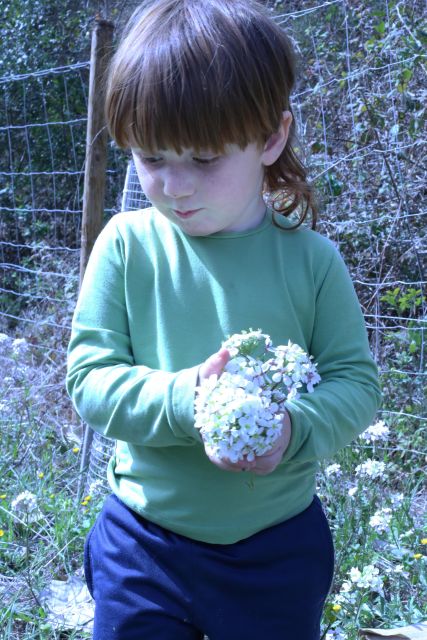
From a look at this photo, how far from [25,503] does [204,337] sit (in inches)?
51.4

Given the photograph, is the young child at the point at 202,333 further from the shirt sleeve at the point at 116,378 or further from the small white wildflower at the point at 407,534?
the small white wildflower at the point at 407,534

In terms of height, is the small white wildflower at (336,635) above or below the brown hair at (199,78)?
below

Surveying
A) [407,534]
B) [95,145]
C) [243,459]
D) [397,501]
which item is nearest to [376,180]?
[95,145]

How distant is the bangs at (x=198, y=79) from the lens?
53.6 inches

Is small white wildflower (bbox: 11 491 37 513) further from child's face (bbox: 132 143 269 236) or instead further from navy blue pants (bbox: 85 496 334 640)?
child's face (bbox: 132 143 269 236)

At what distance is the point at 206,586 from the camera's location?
1464mm

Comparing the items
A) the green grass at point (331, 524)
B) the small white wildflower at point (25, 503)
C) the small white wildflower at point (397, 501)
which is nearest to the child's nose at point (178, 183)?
the green grass at point (331, 524)

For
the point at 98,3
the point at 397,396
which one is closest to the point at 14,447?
the point at 397,396

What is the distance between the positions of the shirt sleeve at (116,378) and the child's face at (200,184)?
0.14 meters

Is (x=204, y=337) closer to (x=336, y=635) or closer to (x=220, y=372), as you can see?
(x=220, y=372)

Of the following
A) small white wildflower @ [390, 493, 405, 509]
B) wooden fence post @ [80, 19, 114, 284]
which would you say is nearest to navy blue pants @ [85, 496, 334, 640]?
small white wildflower @ [390, 493, 405, 509]

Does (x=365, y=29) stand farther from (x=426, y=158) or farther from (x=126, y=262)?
(x=126, y=262)

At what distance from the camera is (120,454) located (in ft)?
5.22

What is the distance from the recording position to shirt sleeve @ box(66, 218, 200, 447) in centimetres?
136
